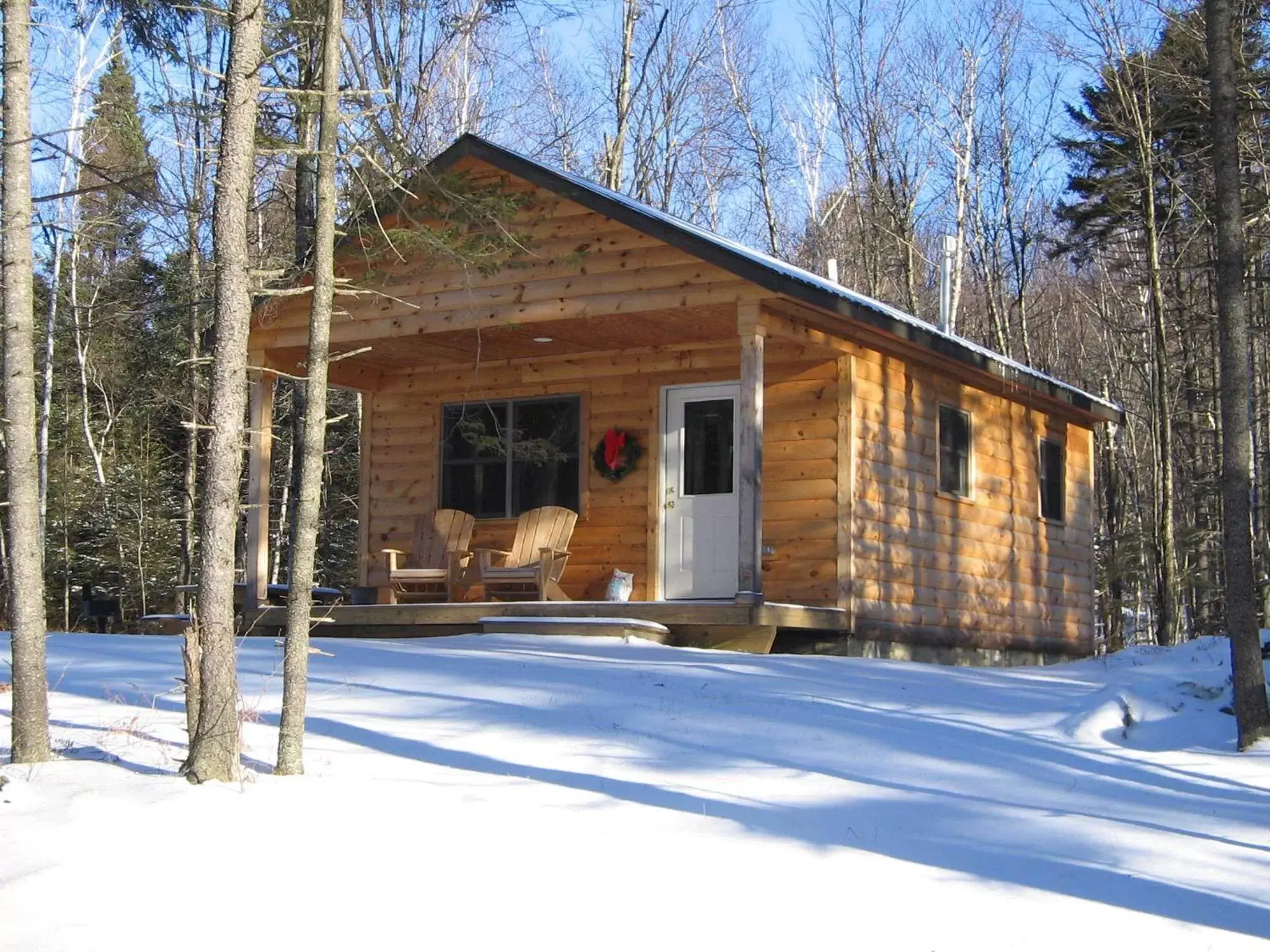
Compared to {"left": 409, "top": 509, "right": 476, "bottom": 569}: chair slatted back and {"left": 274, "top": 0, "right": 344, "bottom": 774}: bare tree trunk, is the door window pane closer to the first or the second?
{"left": 409, "top": 509, "right": 476, "bottom": 569}: chair slatted back

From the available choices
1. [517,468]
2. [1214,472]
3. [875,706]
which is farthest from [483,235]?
[1214,472]

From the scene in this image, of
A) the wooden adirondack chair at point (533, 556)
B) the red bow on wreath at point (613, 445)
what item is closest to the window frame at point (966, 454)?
the red bow on wreath at point (613, 445)

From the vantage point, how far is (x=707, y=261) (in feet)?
35.9

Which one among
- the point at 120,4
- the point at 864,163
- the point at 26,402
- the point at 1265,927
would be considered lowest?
the point at 1265,927

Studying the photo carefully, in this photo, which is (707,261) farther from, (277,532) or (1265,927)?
(277,532)

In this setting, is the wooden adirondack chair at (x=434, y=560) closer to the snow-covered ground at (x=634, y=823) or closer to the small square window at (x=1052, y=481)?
the snow-covered ground at (x=634, y=823)

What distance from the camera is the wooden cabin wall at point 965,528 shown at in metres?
12.5

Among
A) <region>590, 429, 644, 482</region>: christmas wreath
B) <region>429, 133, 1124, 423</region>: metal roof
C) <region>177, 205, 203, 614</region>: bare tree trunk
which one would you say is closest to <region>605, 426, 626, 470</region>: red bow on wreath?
<region>590, 429, 644, 482</region>: christmas wreath

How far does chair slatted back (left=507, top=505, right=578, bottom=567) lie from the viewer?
13.0m

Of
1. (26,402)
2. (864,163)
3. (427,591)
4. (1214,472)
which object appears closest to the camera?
(26,402)

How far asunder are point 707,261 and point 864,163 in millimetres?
19389

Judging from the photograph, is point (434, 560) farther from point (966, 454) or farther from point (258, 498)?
point (966, 454)

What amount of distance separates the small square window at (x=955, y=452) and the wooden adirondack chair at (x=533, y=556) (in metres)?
3.68

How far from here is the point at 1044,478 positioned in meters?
16.0
